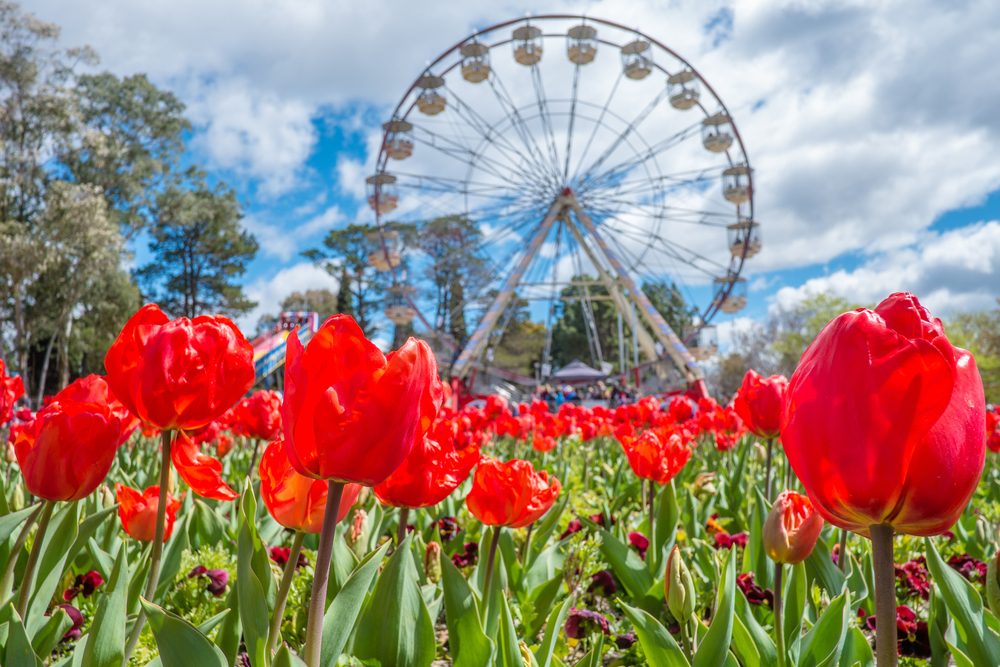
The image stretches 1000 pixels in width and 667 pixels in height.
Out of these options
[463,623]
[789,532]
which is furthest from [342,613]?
[789,532]

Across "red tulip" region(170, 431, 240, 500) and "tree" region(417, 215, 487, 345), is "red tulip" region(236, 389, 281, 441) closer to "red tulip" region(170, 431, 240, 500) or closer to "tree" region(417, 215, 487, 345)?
"red tulip" region(170, 431, 240, 500)

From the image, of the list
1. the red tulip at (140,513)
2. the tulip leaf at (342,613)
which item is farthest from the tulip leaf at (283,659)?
the red tulip at (140,513)

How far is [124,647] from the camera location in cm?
103

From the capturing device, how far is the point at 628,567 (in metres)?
1.83

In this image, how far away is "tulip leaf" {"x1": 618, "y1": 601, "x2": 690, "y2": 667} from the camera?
3.31 ft

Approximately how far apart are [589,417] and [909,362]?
418cm

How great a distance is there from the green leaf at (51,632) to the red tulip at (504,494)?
0.83m

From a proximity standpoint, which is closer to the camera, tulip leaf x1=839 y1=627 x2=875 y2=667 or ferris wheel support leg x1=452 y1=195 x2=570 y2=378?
tulip leaf x1=839 y1=627 x2=875 y2=667

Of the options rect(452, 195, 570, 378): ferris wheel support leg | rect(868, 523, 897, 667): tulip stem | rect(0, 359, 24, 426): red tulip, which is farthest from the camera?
rect(452, 195, 570, 378): ferris wheel support leg

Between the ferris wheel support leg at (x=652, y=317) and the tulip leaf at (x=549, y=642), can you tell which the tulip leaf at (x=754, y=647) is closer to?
the tulip leaf at (x=549, y=642)

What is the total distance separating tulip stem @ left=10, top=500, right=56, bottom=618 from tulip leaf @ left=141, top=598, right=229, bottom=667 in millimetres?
385

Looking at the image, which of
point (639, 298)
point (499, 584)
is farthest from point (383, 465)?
point (639, 298)

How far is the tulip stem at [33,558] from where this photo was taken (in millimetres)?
996

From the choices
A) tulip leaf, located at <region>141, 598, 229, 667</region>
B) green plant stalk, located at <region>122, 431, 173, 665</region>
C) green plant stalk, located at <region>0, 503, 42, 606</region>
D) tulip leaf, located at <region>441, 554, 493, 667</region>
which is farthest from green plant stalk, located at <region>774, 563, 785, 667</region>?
green plant stalk, located at <region>0, 503, 42, 606</region>
